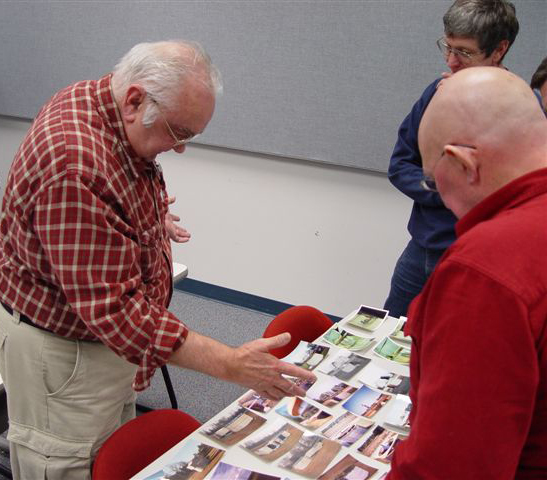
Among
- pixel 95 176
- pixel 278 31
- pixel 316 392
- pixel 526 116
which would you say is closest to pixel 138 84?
pixel 95 176

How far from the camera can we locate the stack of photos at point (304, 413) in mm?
1562

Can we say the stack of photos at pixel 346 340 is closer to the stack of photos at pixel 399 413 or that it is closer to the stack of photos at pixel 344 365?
the stack of photos at pixel 344 365

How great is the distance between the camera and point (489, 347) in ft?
2.62

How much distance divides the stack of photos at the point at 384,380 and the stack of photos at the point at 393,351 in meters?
0.08

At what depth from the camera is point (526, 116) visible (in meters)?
0.87

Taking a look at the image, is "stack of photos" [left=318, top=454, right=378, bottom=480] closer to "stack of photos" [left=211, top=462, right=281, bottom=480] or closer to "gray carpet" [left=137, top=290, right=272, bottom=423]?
"stack of photos" [left=211, top=462, right=281, bottom=480]

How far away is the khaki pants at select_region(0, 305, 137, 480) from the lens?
155 cm

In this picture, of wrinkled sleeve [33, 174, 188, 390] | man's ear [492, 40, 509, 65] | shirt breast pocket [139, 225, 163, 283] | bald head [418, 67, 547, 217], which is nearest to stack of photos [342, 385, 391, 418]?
wrinkled sleeve [33, 174, 188, 390]

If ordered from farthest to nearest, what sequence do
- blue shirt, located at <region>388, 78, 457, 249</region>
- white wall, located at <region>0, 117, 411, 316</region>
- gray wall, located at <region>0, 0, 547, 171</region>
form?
white wall, located at <region>0, 117, 411, 316</region>, gray wall, located at <region>0, 0, 547, 171</region>, blue shirt, located at <region>388, 78, 457, 249</region>

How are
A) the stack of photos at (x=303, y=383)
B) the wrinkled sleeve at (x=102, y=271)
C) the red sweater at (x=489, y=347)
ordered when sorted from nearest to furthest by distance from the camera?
the red sweater at (x=489, y=347) → the wrinkled sleeve at (x=102, y=271) → the stack of photos at (x=303, y=383)

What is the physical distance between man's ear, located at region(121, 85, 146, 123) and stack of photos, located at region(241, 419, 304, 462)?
0.85 m

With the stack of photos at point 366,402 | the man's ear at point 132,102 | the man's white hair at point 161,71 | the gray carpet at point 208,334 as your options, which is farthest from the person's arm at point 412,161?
the gray carpet at point 208,334

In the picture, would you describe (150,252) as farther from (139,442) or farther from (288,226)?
(288,226)

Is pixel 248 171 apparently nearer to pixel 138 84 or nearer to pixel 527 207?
pixel 138 84
